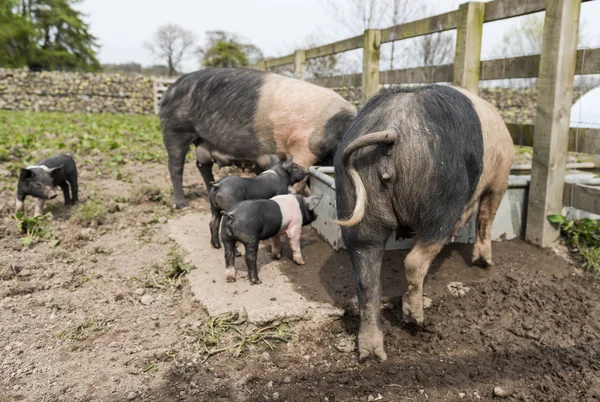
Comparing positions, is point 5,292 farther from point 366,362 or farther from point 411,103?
point 411,103

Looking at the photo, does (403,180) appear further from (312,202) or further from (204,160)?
(204,160)

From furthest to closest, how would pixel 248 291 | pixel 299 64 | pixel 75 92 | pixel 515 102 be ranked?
1. pixel 75 92
2. pixel 515 102
3. pixel 299 64
4. pixel 248 291

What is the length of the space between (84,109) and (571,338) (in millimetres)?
18603

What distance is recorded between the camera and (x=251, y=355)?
2.54m

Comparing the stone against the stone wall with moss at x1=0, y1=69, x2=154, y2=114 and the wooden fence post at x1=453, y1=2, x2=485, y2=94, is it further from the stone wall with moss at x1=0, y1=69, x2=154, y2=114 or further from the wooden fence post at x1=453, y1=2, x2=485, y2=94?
the stone wall with moss at x1=0, y1=69, x2=154, y2=114

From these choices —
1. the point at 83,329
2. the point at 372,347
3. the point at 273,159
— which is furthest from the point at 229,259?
the point at 273,159

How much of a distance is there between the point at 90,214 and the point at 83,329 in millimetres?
2167

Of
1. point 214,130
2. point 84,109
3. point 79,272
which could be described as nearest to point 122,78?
point 84,109

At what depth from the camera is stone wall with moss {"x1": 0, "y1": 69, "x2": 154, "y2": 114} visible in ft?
57.7

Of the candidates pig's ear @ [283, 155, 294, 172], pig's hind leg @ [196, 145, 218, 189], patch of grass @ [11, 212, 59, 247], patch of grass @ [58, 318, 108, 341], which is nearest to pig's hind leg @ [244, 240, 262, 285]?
patch of grass @ [58, 318, 108, 341]

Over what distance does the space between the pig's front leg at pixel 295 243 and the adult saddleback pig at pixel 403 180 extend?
3.88 feet

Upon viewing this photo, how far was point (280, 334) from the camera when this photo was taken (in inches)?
106

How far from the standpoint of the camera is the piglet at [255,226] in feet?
10.5

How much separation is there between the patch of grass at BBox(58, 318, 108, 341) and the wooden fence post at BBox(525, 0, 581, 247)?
3234 mm
